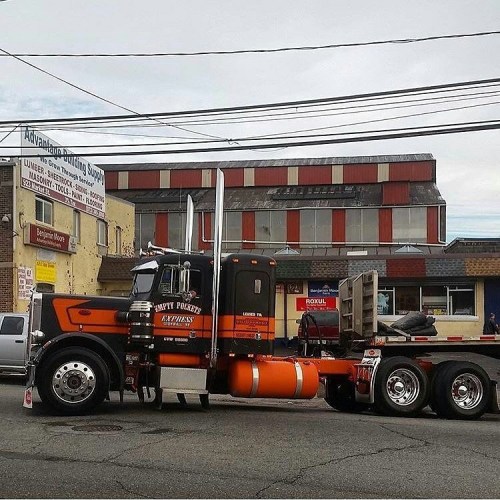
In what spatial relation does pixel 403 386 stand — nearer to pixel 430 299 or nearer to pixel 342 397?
pixel 342 397

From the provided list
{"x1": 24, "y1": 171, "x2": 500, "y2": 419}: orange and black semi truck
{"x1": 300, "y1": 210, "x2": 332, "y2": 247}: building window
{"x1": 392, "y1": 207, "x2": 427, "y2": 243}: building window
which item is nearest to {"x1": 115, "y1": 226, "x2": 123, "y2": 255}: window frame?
{"x1": 300, "y1": 210, "x2": 332, "y2": 247}: building window

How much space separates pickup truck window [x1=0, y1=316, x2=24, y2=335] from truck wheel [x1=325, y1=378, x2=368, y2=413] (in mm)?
7975

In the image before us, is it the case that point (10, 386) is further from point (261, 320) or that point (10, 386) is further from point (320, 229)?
point (320, 229)

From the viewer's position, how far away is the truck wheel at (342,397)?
13.8m

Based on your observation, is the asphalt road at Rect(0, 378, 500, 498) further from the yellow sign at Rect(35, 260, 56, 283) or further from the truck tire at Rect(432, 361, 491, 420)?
the yellow sign at Rect(35, 260, 56, 283)

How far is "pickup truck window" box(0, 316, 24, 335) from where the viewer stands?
17891mm

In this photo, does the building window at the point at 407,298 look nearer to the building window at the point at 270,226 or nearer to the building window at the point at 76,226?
the building window at the point at 76,226

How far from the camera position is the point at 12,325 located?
18.0 meters

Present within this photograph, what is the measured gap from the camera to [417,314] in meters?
14.0

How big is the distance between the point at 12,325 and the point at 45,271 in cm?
918

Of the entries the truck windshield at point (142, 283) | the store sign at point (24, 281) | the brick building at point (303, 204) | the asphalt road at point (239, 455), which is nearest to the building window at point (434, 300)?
the brick building at point (303, 204)

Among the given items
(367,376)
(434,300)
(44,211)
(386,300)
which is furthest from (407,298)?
(367,376)

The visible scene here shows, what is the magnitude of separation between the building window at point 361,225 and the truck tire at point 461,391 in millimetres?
34323

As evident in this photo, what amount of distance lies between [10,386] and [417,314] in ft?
30.8
